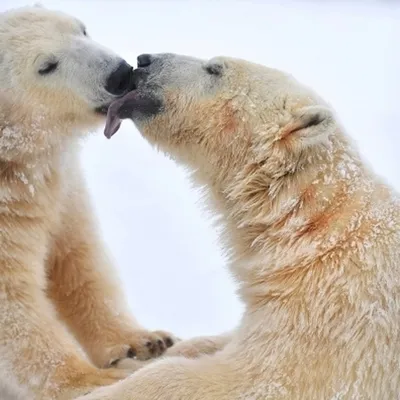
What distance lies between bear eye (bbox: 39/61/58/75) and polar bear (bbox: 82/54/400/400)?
1.57 ft

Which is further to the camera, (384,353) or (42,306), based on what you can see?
(42,306)

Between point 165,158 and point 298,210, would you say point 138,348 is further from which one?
point 165,158

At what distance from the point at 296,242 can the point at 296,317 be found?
0.28 m

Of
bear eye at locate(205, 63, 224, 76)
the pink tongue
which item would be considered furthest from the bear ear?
the pink tongue

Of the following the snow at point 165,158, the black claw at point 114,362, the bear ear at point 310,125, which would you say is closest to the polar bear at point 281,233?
the bear ear at point 310,125

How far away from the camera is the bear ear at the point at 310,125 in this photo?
3.47 metres

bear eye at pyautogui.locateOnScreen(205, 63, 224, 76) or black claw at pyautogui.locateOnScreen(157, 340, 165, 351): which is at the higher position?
bear eye at pyautogui.locateOnScreen(205, 63, 224, 76)

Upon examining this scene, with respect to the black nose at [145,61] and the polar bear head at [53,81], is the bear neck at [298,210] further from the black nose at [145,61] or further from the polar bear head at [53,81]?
the polar bear head at [53,81]

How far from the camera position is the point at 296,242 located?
3531 mm

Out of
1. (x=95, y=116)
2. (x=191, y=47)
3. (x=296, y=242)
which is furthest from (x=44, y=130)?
(x=191, y=47)

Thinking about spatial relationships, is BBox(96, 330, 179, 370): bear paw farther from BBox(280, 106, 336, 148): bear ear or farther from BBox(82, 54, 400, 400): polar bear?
BBox(280, 106, 336, 148): bear ear

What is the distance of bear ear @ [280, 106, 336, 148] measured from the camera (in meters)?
3.47

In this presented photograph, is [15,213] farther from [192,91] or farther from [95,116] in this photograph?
[192,91]

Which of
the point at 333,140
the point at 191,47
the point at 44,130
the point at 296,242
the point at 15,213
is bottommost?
the point at 191,47
